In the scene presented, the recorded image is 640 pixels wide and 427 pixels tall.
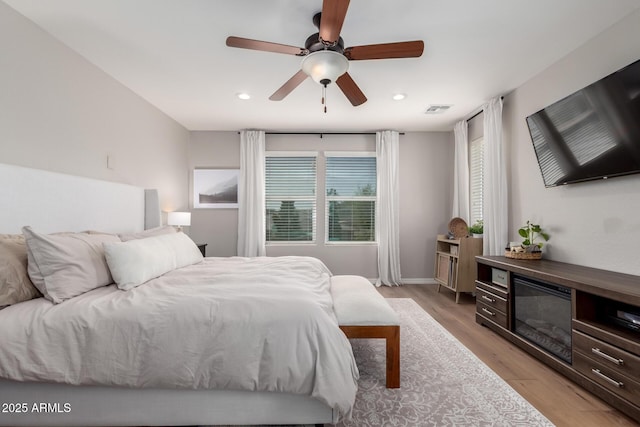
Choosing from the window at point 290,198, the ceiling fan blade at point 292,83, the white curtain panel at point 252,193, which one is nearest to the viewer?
the ceiling fan blade at point 292,83

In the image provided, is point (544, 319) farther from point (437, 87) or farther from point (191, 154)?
point (191, 154)

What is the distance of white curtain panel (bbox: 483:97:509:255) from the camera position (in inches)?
133

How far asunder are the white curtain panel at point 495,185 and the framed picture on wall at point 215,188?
3.56 m

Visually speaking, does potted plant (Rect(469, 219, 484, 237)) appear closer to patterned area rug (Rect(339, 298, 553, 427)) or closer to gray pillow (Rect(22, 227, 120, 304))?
patterned area rug (Rect(339, 298, 553, 427))

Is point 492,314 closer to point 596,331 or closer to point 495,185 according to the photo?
point 596,331

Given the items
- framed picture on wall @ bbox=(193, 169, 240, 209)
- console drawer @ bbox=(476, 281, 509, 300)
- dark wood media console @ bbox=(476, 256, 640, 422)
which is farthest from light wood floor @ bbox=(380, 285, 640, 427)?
framed picture on wall @ bbox=(193, 169, 240, 209)

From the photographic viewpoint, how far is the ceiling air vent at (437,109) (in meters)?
3.86

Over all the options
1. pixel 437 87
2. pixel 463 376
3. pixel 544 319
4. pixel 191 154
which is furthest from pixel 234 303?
pixel 191 154

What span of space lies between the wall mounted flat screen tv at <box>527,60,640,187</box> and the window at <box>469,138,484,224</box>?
4.43ft

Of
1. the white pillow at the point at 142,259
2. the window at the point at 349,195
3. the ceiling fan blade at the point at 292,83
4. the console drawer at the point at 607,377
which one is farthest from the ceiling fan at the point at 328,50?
the window at the point at 349,195

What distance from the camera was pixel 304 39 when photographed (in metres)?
2.42

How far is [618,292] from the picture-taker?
1.70 metres

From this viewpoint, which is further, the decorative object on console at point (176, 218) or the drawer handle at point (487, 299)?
the decorative object on console at point (176, 218)

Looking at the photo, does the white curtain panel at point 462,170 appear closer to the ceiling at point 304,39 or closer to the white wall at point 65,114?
the ceiling at point 304,39
